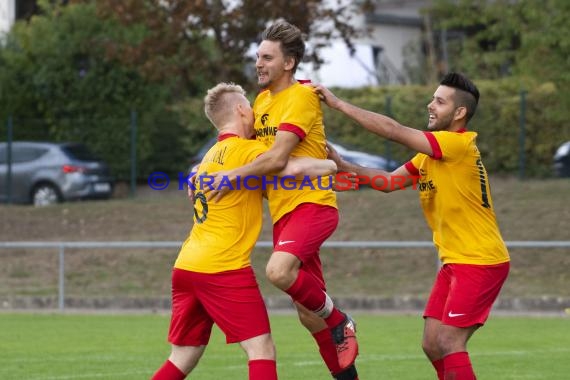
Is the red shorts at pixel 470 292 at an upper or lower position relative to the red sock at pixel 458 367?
upper

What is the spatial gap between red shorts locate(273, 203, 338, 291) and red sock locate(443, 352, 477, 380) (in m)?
1.00

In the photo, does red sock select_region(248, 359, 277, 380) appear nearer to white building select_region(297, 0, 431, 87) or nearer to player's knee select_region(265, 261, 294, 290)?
player's knee select_region(265, 261, 294, 290)

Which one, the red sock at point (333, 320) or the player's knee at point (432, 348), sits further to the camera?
the red sock at point (333, 320)

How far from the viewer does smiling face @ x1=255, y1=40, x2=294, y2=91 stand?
8.69 metres

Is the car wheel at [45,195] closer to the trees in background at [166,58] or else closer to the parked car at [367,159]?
the trees in background at [166,58]

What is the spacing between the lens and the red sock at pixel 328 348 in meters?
8.91

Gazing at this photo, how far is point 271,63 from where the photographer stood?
342 inches

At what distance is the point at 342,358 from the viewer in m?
8.79

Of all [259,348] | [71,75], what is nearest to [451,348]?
[259,348]

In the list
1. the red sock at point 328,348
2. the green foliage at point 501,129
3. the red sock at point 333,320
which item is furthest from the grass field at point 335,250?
the red sock at point 333,320

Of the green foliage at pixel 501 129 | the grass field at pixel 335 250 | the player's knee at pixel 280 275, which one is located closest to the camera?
the player's knee at pixel 280 275

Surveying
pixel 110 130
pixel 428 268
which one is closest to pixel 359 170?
pixel 428 268

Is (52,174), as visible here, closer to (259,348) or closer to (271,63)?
(271,63)

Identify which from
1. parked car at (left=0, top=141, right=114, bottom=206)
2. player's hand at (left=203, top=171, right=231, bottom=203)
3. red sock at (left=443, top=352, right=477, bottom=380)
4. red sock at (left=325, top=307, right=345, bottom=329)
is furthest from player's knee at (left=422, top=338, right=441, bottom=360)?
parked car at (left=0, top=141, right=114, bottom=206)
